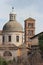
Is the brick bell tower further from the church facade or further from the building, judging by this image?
the building

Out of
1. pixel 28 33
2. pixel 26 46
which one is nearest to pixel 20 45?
pixel 26 46

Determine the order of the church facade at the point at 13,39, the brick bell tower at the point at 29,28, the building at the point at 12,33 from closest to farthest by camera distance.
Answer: the church facade at the point at 13,39, the building at the point at 12,33, the brick bell tower at the point at 29,28

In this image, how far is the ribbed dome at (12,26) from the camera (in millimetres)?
78000

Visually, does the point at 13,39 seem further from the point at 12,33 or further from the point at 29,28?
the point at 29,28

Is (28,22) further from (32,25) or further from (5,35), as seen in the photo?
(5,35)

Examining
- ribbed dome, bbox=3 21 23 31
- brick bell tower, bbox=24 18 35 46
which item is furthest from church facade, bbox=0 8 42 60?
brick bell tower, bbox=24 18 35 46

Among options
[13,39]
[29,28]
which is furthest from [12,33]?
[29,28]

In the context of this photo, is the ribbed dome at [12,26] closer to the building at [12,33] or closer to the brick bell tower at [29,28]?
the building at [12,33]

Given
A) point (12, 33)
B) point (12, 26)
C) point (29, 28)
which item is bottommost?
point (12, 33)

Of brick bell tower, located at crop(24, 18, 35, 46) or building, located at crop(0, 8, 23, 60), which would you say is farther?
brick bell tower, located at crop(24, 18, 35, 46)

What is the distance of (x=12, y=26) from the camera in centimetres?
7844

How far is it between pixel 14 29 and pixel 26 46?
350 cm

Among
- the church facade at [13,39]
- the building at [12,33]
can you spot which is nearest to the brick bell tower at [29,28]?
the church facade at [13,39]

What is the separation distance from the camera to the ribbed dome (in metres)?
78.0
